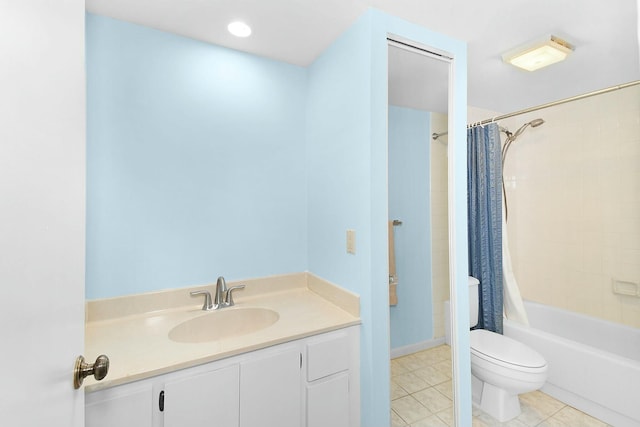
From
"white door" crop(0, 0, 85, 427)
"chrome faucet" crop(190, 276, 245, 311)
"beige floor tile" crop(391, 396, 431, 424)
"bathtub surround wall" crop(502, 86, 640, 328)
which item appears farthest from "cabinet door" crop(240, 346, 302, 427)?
"bathtub surround wall" crop(502, 86, 640, 328)

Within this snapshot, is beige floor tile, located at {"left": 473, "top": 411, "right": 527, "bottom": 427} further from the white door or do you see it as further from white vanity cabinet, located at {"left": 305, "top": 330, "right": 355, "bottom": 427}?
the white door

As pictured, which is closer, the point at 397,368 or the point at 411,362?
the point at 397,368

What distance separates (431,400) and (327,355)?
904mm

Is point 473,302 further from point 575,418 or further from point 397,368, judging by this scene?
point 397,368

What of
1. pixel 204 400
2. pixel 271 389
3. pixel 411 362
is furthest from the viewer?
pixel 411 362

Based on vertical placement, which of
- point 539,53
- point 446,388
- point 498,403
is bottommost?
point 498,403

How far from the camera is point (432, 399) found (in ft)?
5.62

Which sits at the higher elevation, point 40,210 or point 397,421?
point 40,210

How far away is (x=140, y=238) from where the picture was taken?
4.88 ft

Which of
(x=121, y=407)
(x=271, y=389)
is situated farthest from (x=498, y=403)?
(x=121, y=407)

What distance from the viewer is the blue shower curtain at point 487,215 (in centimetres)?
231

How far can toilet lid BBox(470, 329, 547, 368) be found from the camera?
67.4 inches

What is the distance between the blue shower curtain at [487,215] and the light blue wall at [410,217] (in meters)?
1.00

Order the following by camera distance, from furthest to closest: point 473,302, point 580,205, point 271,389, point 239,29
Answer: point 580,205
point 473,302
point 239,29
point 271,389
